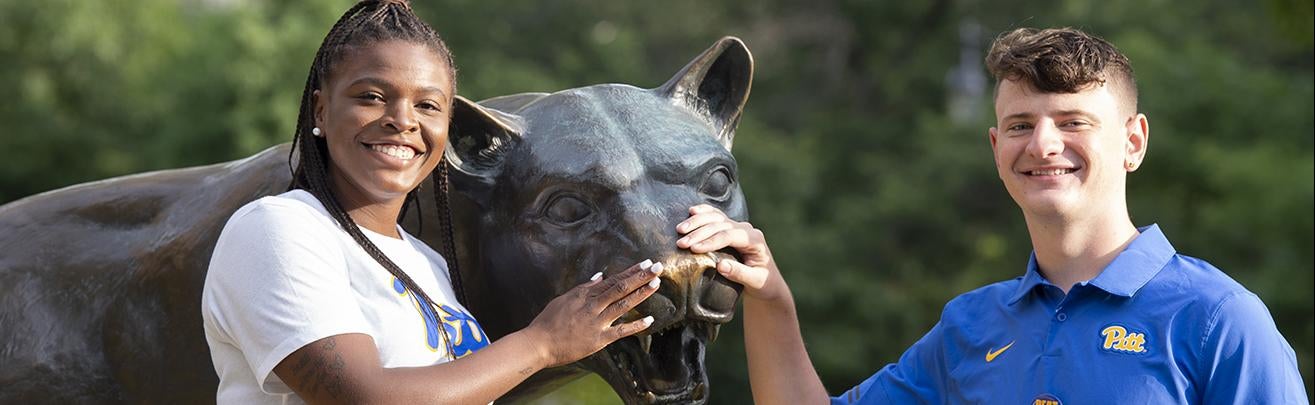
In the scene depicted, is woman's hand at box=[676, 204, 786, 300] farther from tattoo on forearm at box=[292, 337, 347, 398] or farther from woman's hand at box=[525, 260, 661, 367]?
tattoo on forearm at box=[292, 337, 347, 398]

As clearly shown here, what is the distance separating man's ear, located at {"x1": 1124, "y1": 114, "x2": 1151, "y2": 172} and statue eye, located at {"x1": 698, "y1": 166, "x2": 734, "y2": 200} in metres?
0.94

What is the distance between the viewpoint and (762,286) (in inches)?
144

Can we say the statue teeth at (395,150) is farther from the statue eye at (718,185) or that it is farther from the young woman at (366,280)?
the statue eye at (718,185)

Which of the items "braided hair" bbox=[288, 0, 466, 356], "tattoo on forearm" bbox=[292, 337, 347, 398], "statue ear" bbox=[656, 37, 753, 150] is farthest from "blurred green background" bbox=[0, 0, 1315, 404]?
"tattoo on forearm" bbox=[292, 337, 347, 398]

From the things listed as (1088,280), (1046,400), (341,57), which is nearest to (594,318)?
(341,57)

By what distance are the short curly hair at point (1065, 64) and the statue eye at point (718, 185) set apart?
0.70m

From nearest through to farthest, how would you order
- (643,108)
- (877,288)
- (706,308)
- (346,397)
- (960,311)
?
(346,397), (706,308), (643,108), (960,311), (877,288)

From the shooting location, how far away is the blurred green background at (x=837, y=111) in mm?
18328

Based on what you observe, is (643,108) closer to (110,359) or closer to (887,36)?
(110,359)

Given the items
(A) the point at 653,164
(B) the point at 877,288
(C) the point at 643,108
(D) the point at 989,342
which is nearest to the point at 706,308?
(A) the point at 653,164

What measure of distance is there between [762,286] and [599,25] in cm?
2404

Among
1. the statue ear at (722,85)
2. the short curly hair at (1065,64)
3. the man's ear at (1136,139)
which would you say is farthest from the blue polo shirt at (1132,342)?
the statue ear at (722,85)

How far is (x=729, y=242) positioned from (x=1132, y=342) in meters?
0.93

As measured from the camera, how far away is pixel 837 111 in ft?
89.4
